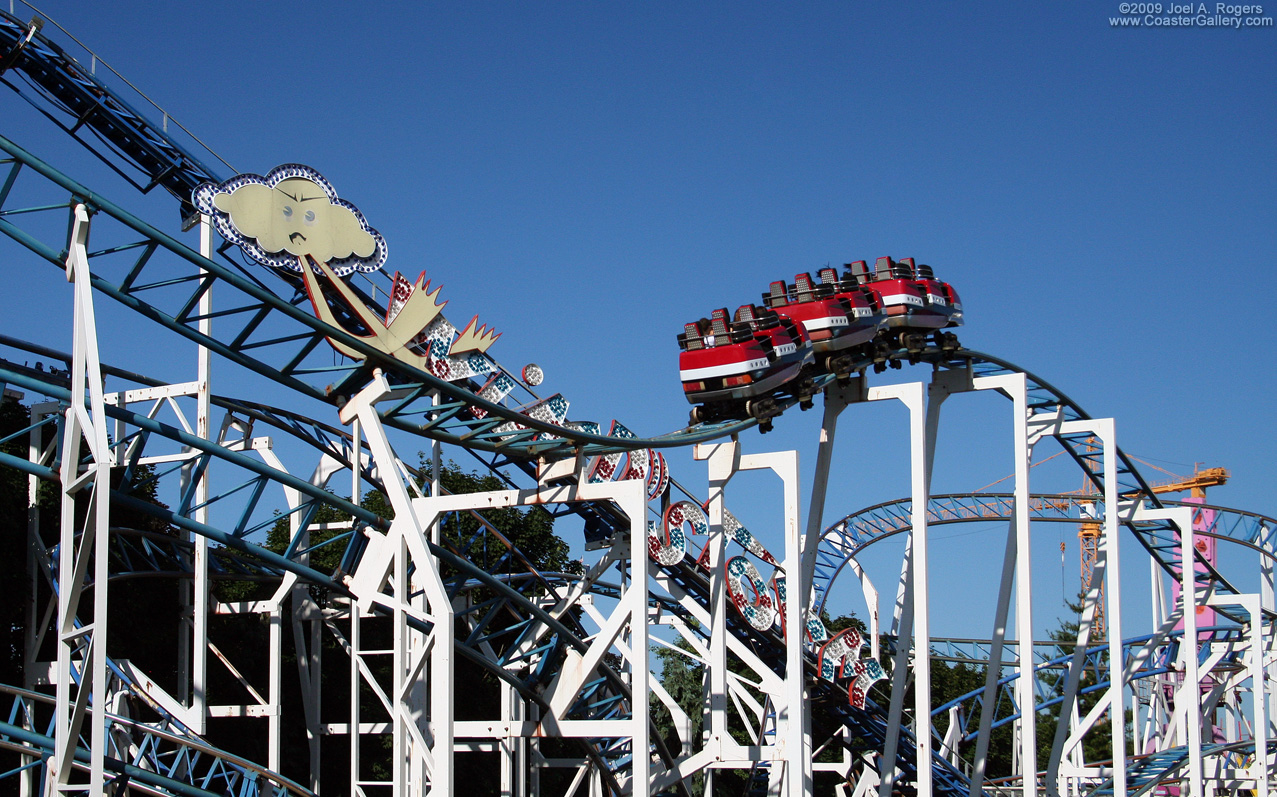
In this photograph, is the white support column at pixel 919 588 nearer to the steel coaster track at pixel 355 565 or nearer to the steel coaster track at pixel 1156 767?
the steel coaster track at pixel 355 565

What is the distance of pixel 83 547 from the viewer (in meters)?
12.3

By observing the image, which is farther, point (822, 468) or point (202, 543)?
point (822, 468)

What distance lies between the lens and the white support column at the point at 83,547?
11992 mm

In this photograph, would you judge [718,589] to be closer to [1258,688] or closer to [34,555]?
[34,555]

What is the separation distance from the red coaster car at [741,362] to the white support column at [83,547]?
9.07 meters

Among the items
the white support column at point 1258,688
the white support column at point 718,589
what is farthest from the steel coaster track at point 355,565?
the white support column at point 1258,688

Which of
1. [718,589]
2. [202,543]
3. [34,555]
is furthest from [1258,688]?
[34,555]

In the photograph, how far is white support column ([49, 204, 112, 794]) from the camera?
12.0 meters

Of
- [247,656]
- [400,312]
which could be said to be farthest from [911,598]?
[247,656]

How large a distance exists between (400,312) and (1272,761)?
20796mm

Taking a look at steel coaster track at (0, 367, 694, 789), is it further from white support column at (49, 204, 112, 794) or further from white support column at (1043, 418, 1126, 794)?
white support column at (1043, 418, 1126, 794)

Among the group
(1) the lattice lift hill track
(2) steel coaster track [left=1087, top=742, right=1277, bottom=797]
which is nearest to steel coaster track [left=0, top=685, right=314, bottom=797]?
(1) the lattice lift hill track

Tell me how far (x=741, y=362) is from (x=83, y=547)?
9.84m

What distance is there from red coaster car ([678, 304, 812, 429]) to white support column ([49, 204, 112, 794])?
9.07 meters
